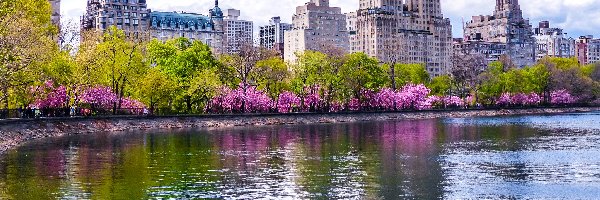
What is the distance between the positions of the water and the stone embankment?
3512mm

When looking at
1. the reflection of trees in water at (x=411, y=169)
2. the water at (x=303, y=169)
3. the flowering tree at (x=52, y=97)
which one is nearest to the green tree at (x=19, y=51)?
the water at (x=303, y=169)

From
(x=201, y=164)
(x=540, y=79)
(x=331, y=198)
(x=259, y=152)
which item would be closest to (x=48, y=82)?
(x=259, y=152)

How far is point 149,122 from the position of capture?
98.9 m

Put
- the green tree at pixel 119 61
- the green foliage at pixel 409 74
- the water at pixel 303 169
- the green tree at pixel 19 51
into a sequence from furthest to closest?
the green foliage at pixel 409 74, the green tree at pixel 119 61, the green tree at pixel 19 51, the water at pixel 303 169

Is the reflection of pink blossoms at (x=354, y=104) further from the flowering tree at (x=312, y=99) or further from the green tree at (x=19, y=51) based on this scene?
the green tree at (x=19, y=51)

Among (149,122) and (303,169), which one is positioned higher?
(149,122)

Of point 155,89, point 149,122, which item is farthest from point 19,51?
point 155,89

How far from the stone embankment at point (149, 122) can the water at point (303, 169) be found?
3.51m

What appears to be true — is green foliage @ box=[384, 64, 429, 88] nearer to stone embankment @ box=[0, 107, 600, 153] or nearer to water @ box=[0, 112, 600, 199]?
stone embankment @ box=[0, 107, 600, 153]

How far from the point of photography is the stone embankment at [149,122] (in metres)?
72.4

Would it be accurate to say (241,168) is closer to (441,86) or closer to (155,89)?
(155,89)

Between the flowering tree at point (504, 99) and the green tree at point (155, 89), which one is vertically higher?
the green tree at point (155, 89)

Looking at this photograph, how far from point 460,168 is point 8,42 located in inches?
1309

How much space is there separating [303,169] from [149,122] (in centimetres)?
5510
